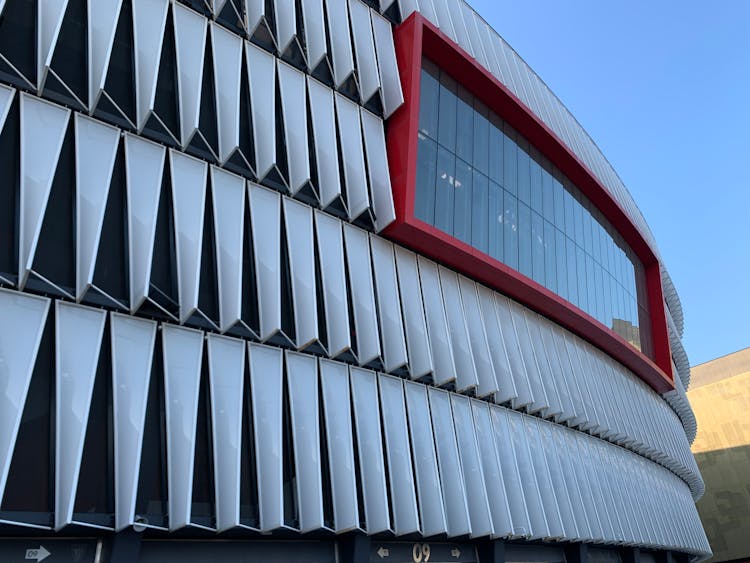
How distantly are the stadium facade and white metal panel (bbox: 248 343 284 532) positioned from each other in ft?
0.18

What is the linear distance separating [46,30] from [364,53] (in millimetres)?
8544

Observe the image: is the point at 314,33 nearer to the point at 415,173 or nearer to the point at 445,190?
the point at 415,173

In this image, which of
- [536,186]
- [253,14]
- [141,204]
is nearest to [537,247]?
[536,186]

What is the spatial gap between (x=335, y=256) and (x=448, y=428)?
5461 millimetres

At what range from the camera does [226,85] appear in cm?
1420

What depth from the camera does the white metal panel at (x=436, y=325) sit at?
17.3 m

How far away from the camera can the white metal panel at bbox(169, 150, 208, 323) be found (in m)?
12.2

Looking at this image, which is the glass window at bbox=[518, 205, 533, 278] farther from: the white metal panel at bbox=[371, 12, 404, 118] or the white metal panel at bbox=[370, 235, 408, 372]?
the white metal panel at bbox=[371, 12, 404, 118]

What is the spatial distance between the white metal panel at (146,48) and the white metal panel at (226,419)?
4.51 metres

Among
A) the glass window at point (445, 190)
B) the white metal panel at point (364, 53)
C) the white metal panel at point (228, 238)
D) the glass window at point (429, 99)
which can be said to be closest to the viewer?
the white metal panel at point (228, 238)

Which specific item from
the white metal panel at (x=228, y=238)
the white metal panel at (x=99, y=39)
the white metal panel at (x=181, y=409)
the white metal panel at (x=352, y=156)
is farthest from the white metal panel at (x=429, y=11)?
the white metal panel at (x=181, y=409)

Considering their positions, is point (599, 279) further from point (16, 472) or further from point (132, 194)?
point (16, 472)

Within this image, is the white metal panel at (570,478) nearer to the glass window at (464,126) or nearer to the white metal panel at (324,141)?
the glass window at (464,126)

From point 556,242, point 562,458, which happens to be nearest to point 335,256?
point 562,458
